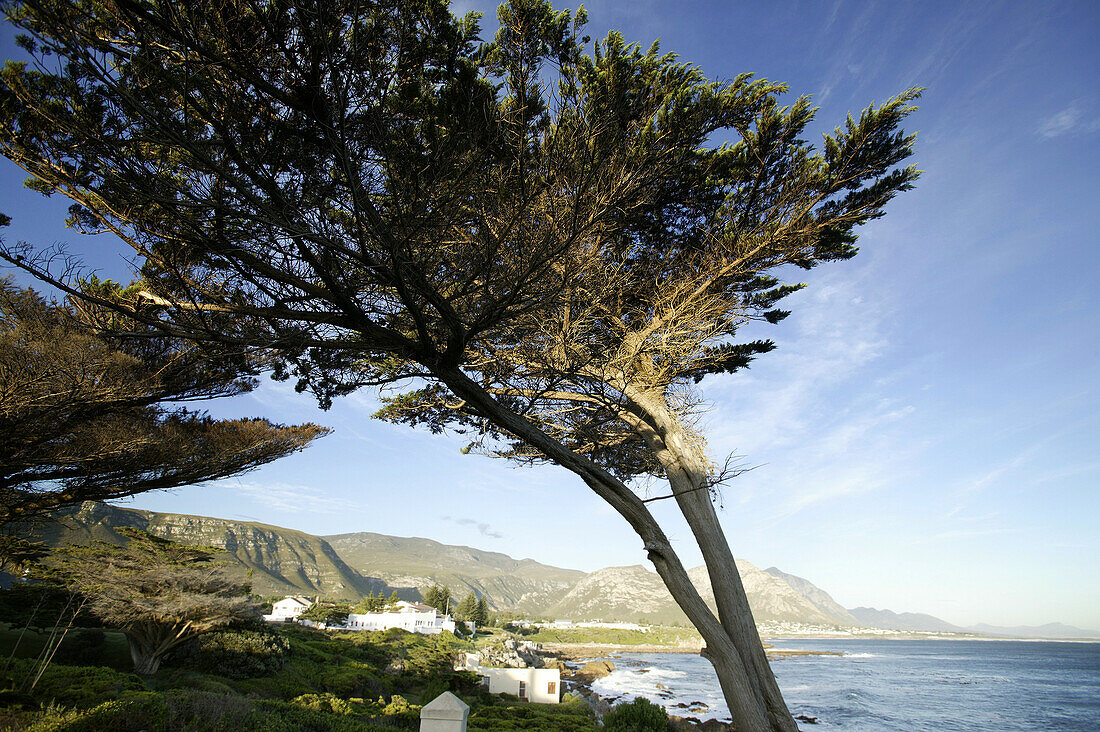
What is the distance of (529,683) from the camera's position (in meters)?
21.6

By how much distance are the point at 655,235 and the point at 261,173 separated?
13.3 ft

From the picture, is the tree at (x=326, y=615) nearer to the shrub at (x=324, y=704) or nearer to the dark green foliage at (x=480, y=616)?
the dark green foliage at (x=480, y=616)

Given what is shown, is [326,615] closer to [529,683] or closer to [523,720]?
[529,683]

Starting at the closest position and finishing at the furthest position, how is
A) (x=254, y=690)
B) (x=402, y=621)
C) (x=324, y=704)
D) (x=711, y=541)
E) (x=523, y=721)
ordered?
(x=711, y=541) → (x=324, y=704) → (x=254, y=690) → (x=523, y=721) → (x=402, y=621)

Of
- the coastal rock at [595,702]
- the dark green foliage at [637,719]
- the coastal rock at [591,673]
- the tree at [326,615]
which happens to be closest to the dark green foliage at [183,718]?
the dark green foliage at [637,719]

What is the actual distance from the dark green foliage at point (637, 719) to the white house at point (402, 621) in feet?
126

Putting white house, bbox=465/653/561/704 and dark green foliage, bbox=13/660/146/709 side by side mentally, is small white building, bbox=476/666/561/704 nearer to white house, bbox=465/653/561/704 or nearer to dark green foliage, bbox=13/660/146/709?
white house, bbox=465/653/561/704

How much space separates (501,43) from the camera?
3.46m

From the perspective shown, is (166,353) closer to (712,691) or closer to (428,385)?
(428,385)

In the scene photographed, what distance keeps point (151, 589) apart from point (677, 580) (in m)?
16.5

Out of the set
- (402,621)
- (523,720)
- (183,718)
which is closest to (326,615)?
(402,621)

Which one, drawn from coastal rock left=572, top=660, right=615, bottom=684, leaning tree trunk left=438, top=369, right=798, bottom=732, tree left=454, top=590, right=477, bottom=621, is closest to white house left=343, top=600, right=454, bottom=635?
coastal rock left=572, top=660, right=615, bottom=684

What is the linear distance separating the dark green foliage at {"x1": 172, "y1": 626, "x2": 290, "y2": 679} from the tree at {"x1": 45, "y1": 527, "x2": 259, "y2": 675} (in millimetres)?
494

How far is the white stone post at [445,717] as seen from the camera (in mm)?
3584
